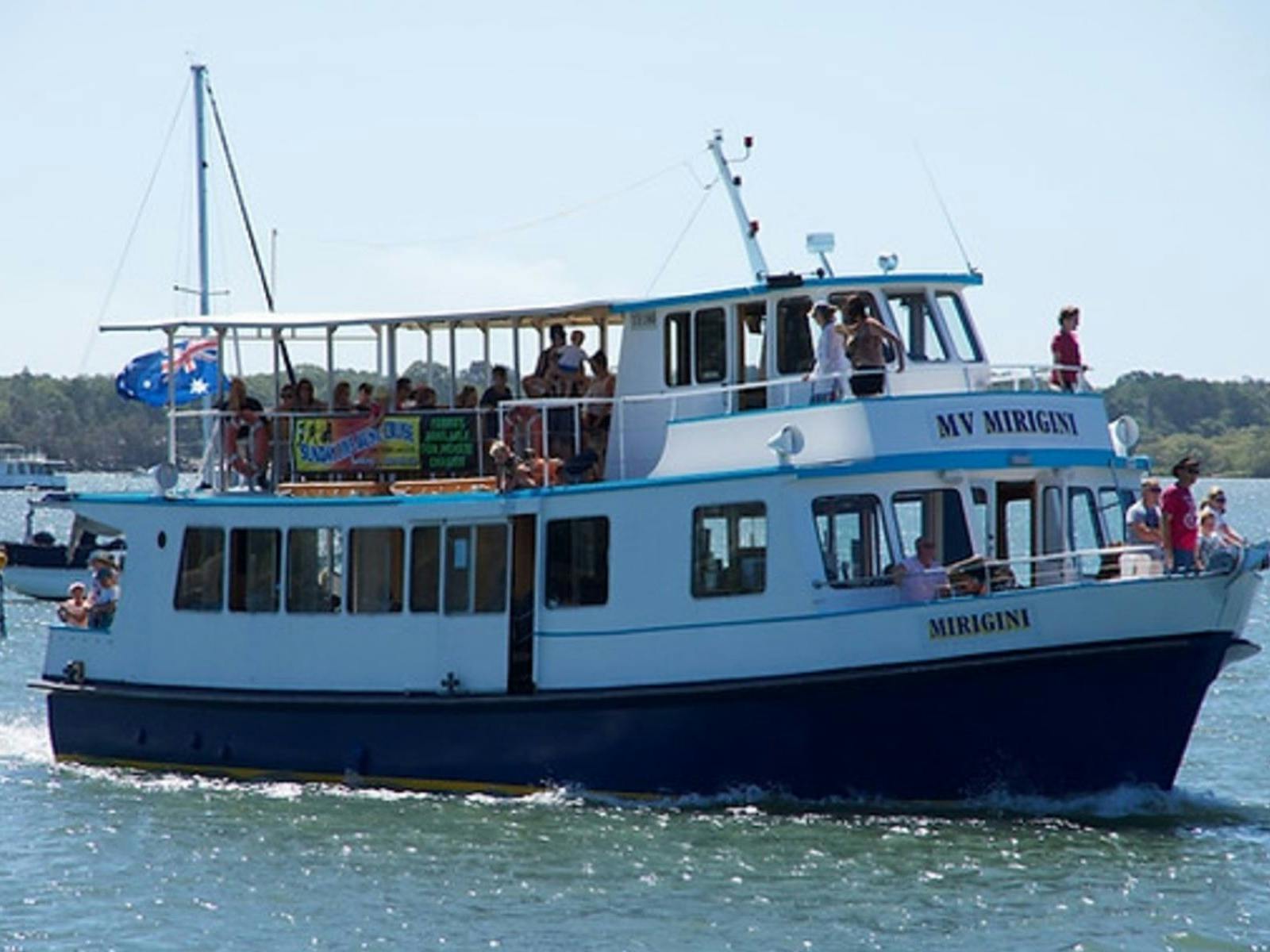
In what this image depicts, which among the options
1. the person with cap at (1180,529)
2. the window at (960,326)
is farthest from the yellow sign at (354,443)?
the person with cap at (1180,529)

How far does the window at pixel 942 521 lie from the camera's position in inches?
816

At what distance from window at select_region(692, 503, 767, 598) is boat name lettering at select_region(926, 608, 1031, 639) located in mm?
1570

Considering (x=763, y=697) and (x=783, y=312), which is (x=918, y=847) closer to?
(x=763, y=697)

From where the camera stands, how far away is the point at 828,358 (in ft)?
68.4

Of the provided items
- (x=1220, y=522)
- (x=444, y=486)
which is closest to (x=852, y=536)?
(x=1220, y=522)

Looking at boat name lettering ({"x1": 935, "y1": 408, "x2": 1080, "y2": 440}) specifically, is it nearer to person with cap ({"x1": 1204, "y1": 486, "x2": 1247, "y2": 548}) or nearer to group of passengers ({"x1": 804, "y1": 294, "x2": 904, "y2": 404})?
group of passengers ({"x1": 804, "y1": 294, "x2": 904, "y2": 404})

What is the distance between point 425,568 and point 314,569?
1257 mm

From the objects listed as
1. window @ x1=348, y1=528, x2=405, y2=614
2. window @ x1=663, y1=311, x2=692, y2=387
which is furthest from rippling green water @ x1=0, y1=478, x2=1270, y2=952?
window @ x1=663, y1=311, x2=692, y2=387

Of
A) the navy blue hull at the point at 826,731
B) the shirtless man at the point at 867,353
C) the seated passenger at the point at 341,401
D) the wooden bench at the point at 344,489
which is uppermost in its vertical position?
the shirtless man at the point at 867,353

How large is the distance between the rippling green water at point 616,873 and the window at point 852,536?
1963 mm

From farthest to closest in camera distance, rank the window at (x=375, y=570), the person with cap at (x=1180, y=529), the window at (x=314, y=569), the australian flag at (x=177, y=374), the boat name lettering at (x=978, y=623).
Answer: the australian flag at (x=177, y=374) → the window at (x=314, y=569) → the window at (x=375, y=570) → the person with cap at (x=1180, y=529) → the boat name lettering at (x=978, y=623)

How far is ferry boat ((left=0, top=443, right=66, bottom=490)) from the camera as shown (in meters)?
121

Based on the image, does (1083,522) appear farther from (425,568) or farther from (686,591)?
(425,568)

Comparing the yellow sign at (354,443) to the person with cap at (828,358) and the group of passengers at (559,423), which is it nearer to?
the group of passengers at (559,423)
